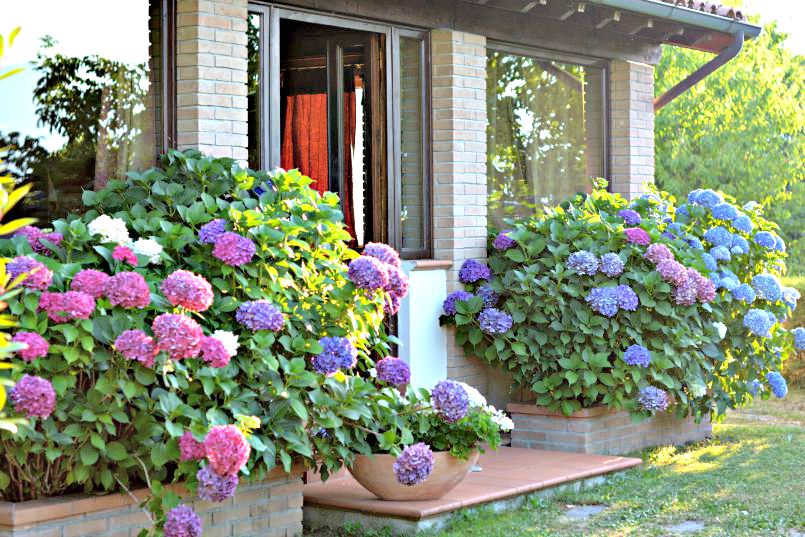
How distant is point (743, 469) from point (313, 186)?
3345 mm

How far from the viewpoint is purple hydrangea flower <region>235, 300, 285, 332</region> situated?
4992mm

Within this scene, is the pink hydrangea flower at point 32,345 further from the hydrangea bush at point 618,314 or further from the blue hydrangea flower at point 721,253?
the blue hydrangea flower at point 721,253

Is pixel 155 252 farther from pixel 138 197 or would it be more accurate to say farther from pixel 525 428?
pixel 525 428

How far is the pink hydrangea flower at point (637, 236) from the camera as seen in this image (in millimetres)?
7656

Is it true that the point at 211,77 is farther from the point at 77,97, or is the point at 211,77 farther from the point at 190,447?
the point at 190,447

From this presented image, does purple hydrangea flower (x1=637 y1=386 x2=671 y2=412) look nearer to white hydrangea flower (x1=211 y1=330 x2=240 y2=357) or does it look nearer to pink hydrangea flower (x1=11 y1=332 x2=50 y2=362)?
white hydrangea flower (x1=211 y1=330 x2=240 y2=357)

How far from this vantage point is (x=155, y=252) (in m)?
5.02

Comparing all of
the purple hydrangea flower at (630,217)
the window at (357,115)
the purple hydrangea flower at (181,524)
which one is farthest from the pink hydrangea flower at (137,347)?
the purple hydrangea flower at (630,217)

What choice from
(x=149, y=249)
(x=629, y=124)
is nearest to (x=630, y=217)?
(x=629, y=124)

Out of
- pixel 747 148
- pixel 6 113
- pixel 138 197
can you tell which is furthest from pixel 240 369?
pixel 747 148

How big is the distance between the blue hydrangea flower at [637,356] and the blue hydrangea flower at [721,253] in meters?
1.19

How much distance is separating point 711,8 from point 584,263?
309cm

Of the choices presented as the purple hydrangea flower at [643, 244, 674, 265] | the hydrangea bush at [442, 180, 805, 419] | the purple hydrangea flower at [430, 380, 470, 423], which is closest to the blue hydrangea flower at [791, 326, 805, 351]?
the hydrangea bush at [442, 180, 805, 419]

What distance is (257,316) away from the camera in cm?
499
